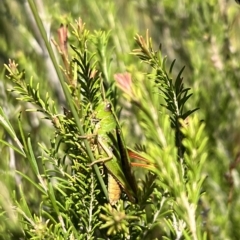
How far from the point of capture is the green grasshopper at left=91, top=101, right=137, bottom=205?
1.60ft

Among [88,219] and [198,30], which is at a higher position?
[198,30]

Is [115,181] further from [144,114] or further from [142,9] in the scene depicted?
[142,9]

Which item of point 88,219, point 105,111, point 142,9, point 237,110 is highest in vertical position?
point 142,9

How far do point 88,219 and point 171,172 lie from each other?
0.17 m

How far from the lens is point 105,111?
51 cm

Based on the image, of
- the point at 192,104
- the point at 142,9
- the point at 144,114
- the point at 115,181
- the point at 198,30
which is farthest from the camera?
the point at 142,9

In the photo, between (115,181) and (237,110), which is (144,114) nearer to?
(115,181)

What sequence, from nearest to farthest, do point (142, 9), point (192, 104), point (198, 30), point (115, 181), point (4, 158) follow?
point (115, 181) < point (4, 158) < point (192, 104) < point (198, 30) < point (142, 9)

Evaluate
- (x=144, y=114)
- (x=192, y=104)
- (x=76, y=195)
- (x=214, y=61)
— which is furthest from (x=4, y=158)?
(x=214, y=61)

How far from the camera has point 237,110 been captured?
1182 mm

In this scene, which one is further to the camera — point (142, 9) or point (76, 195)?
point (142, 9)

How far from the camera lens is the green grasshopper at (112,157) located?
49 centimetres

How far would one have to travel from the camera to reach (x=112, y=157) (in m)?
0.49

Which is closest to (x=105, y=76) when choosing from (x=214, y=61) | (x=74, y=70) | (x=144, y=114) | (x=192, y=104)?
(x=74, y=70)
